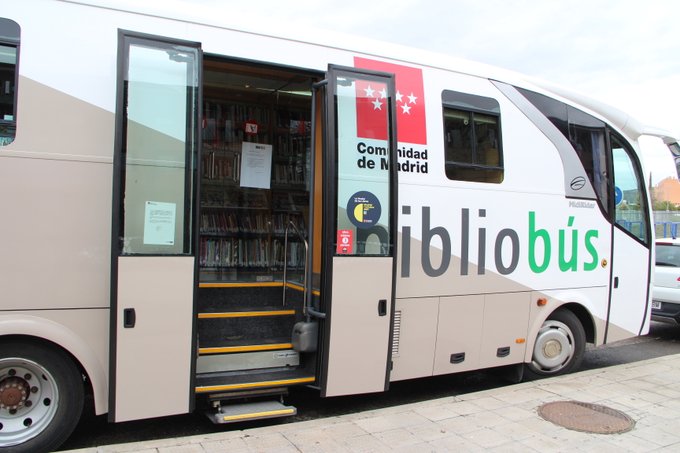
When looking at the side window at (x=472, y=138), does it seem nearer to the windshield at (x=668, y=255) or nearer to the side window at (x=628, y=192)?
the side window at (x=628, y=192)

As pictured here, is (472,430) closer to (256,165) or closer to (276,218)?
(276,218)

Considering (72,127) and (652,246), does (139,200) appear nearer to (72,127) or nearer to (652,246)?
(72,127)

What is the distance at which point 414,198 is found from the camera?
210 inches

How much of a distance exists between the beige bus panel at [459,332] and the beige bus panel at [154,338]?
2.54 meters

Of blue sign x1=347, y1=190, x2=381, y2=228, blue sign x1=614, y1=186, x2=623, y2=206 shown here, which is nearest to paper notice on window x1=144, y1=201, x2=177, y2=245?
blue sign x1=347, y1=190, x2=381, y2=228

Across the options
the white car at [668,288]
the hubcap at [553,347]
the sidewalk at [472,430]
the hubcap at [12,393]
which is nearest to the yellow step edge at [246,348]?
the sidewalk at [472,430]

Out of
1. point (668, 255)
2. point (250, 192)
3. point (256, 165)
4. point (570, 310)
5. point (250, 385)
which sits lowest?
point (250, 385)

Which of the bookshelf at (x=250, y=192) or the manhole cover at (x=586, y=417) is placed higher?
the bookshelf at (x=250, y=192)

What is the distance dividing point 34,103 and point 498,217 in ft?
14.4

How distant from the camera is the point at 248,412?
15.0 feet

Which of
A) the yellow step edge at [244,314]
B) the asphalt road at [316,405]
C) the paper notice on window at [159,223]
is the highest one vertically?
the paper notice on window at [159,223]

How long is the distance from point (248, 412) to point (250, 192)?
3061 mm

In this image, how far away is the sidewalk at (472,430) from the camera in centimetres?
413

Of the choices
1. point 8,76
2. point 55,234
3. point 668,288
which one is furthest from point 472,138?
point 668,288
